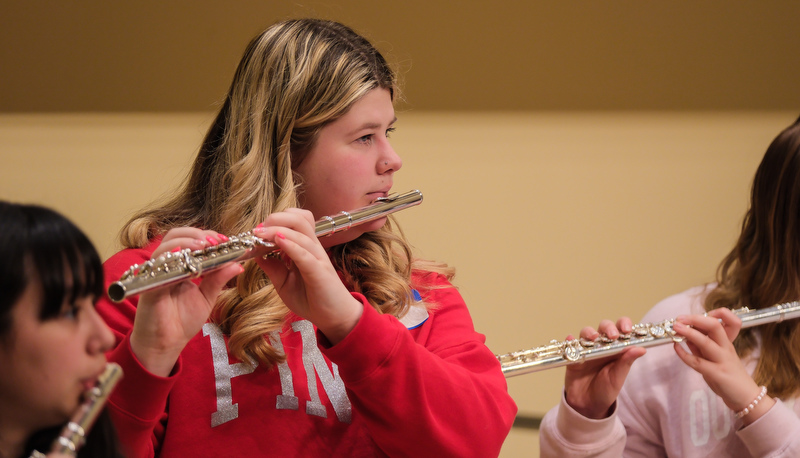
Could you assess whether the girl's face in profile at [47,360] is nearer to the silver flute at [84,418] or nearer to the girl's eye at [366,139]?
the silver flute at [84,418]

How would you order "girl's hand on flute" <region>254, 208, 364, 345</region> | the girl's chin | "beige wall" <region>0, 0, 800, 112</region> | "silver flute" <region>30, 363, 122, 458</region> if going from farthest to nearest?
"beige wall" <region>0, 0, 800, 112</region> < the girl's chin < "girl's hand on flute" <region>254, 208, 364, 345</region> < "silver flute" <region>30, 363, 122, 458</region>

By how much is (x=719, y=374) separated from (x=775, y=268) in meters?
0.33

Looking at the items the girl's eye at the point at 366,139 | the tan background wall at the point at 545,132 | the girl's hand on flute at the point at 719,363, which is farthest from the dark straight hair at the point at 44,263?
the tan background wall at the point at 545,132

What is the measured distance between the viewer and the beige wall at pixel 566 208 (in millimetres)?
2125

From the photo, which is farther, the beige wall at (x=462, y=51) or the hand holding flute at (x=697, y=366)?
the beige wall at (x=462, y=51)

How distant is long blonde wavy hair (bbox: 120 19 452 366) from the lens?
1133mm

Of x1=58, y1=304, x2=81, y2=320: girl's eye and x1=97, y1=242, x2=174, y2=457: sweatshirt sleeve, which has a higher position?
x1=58, y1=304, x2=81, y2=320: girl's eye

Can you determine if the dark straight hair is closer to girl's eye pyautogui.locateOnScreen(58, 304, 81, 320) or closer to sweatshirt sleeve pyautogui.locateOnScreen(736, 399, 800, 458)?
girl's eye pyautogui.locateOnScreen(58, 304, 81, 320)

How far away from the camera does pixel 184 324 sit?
0.82 meters

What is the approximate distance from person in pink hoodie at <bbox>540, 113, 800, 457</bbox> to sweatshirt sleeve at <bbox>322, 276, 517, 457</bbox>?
1.15ft

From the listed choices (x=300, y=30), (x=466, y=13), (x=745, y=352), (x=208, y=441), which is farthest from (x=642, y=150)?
(x=208, y=441)

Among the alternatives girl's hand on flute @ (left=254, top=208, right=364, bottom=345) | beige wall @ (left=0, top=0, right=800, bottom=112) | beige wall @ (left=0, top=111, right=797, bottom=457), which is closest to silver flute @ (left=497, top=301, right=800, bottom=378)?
girl's hand on flute @ (left=254, top=208, right=364, bottom=345)

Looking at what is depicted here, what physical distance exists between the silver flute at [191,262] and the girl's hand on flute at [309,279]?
0.08 ft

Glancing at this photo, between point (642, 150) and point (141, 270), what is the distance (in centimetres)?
172
